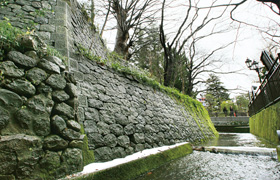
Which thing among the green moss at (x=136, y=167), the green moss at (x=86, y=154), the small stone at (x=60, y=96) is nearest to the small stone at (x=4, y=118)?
the small stone at (x=60, y=96)

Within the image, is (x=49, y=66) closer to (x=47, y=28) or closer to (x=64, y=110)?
(x=64, y=110)

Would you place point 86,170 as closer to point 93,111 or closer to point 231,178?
point 93,111

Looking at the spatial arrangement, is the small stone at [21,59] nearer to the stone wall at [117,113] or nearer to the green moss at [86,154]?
the stone wall at [117,113]

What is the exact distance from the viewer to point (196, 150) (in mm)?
5527

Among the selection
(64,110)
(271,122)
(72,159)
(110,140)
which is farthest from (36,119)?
(271,122)

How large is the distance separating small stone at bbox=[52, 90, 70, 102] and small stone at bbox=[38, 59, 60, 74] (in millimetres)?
320

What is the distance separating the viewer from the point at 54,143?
220 cm

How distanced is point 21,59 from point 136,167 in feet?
8.67

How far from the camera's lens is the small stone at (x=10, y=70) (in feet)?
6.24

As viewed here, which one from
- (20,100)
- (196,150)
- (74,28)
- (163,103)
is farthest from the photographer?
(163,103)

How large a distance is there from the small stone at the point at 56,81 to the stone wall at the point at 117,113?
0.75 meters

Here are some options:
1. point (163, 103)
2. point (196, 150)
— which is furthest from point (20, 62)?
point (196, 150)

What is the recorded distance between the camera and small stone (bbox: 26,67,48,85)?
84.8 inches

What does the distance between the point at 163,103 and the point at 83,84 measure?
365 cm
